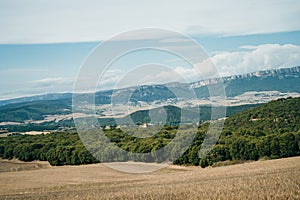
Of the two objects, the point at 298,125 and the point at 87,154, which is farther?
the point at 298,125

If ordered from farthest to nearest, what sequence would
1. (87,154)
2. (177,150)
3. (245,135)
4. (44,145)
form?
(44,145) < (245,135) < (87,154) < (177,150)

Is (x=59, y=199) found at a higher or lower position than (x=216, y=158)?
higher

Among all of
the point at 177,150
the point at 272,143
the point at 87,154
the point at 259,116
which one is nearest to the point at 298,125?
the point at 259,116

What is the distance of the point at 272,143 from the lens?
65812 mm

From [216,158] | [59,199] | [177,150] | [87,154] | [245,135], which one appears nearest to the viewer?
[59,199]

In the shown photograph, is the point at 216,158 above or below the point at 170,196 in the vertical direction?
below

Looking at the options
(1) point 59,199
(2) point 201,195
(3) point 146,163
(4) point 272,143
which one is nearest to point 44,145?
(3) point 146,163

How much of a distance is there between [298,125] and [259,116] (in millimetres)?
15140

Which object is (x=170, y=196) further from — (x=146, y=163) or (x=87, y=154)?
(x=87, y=154)

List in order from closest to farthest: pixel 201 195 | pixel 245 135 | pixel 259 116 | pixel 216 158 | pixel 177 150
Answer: pixel 201 195
pixel 177 150
pixel 216 158
pixel 245 135
pixel 259 116

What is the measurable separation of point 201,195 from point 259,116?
8801cm

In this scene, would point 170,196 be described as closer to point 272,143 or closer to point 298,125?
point 272,143

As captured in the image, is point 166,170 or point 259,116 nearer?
point 166,170

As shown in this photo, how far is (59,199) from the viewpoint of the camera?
21828 mm
